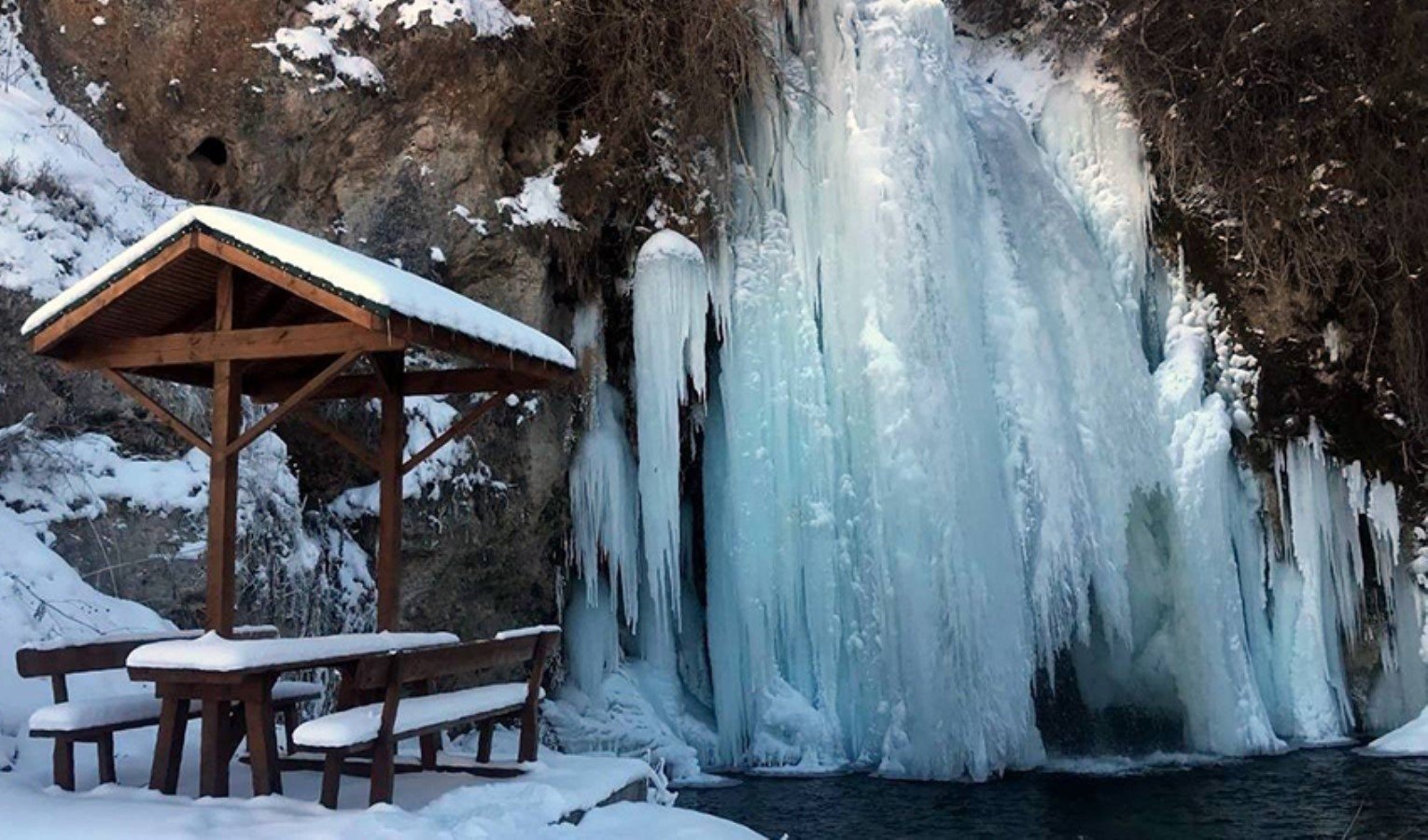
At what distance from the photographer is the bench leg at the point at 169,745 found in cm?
522

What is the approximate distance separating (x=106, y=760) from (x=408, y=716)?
1509 millimetres

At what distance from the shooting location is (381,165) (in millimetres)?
10938

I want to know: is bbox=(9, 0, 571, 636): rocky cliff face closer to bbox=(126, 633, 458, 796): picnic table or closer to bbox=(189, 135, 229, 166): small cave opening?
bbox=(189, 135, 229, 166): small cave opening

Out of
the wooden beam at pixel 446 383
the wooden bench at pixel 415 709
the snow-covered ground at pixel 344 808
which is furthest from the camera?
the wooden beam at pixel 446 383

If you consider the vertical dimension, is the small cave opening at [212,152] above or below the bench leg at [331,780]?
above

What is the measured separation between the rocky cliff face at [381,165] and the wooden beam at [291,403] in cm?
411

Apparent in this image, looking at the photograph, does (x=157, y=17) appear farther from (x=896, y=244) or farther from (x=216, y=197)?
(x=896, y=244)

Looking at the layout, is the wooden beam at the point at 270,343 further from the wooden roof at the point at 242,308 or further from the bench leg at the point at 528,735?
the bench leg at the point at 528,735

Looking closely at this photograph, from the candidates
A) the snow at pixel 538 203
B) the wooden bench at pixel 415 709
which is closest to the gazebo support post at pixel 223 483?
the wooden bench at pixel 415 709

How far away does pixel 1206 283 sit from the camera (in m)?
13.6

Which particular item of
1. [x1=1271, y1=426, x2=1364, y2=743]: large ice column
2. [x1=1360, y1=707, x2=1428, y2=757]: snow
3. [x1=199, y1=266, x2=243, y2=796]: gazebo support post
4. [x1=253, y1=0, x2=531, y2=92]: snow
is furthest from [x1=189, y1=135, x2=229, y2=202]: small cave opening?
[x1=1360, y1=707, x2=1428, y2=757]: snow

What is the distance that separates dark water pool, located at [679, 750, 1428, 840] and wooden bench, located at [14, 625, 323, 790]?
4.42 m

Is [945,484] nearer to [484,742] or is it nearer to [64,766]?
[484,742]

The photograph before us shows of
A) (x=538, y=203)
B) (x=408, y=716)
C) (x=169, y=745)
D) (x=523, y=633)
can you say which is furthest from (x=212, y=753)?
(x=538, y=203)
